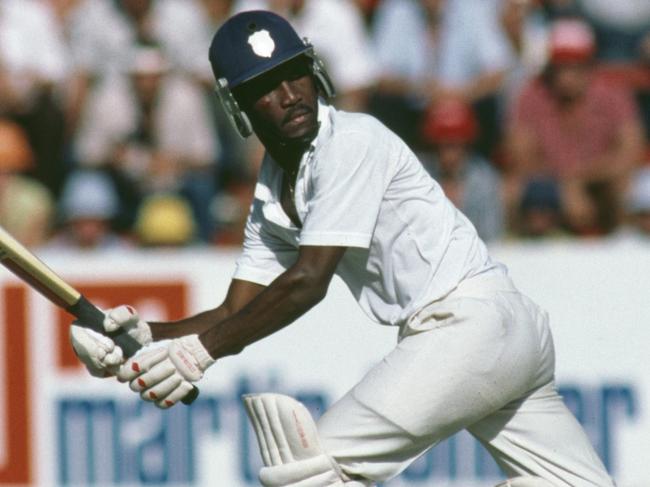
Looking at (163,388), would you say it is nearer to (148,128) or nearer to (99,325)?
(99,325)

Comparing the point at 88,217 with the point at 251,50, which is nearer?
the point at 251,50

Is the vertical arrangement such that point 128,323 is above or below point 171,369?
above

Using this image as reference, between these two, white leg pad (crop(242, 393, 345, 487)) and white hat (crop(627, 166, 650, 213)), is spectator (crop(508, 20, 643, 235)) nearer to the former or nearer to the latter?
white hat (crop(627, 166, 650, 213))

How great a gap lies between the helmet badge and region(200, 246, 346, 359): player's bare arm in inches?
23.3

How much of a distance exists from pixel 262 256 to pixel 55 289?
70cm

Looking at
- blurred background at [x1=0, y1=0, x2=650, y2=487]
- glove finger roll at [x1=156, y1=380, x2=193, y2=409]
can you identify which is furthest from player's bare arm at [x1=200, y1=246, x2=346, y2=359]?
blurred background at [x1=0, y1=0, x2=650, y2=487]

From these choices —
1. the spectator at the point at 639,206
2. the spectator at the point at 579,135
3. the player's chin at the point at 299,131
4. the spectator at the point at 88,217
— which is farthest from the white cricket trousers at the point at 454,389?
the spectator at the point at 88,217

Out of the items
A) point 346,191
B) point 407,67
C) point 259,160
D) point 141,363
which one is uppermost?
point 407,67

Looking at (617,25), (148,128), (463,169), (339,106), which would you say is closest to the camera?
(463,169)

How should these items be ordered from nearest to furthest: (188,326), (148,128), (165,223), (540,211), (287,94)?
(287,94)
(188,326)
(540,211)
(165,223)
(148,128)

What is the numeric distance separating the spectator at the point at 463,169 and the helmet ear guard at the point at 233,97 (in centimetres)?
333

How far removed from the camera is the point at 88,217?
7695mm

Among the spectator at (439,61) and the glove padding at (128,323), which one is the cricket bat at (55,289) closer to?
the glove padding at (128,323)

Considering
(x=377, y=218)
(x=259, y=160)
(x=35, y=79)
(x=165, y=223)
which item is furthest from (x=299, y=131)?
(x=35, y=79)
